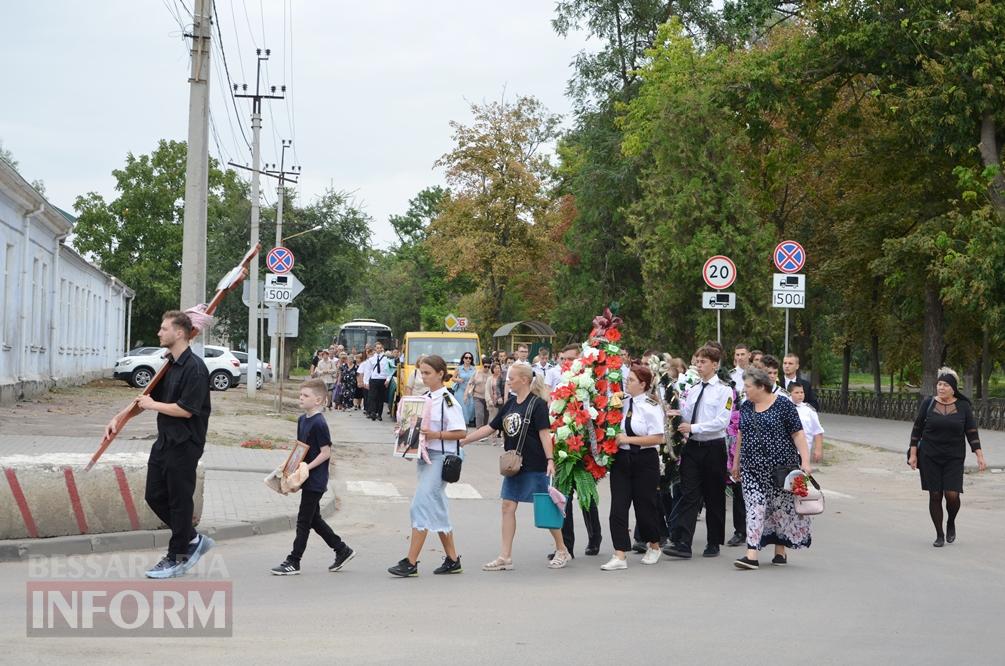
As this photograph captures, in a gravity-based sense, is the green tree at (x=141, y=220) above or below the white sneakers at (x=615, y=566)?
above

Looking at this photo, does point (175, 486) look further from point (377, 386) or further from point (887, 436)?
point (377, 386)

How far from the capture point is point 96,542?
10.2m

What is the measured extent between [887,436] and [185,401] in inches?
912

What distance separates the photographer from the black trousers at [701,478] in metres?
11.1

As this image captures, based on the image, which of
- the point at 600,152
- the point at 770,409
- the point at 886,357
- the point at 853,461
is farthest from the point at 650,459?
the point at 886,357

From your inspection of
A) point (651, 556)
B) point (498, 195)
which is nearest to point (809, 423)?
point (651, 556)

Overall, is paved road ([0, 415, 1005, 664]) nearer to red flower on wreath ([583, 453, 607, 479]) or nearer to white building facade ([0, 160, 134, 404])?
red flower on wreath ([583, 453, 607, 479])

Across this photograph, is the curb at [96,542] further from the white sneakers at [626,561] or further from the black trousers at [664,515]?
the black trousers at [664,515]

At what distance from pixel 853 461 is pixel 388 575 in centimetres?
1471

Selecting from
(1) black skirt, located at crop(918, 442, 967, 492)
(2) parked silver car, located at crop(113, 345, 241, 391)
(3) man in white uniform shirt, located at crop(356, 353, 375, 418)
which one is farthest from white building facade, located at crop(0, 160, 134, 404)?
(1) black skirt, located at crop(918, 442, 967, 492)

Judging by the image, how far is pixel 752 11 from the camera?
1225 inches

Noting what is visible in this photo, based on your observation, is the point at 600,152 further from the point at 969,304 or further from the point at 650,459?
the point at 650,459

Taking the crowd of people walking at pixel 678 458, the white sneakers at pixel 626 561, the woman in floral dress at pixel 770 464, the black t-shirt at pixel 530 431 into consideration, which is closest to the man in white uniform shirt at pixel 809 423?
the crowd of people walking at pixel 678 458

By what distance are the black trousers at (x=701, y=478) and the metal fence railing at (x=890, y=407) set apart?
22.2 metres
